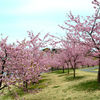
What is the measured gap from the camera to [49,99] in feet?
38.7

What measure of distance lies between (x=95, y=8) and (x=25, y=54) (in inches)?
324

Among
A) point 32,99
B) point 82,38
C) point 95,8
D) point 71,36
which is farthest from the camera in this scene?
point 71,36

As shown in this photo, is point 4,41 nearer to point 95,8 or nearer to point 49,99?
point 49,99

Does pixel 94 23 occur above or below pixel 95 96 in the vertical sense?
above

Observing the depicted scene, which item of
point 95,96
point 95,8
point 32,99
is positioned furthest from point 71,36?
point 32,99

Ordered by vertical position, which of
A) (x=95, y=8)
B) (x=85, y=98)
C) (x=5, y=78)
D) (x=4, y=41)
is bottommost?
(x=85, y=98)

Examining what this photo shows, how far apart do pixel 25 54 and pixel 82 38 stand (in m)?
7.98

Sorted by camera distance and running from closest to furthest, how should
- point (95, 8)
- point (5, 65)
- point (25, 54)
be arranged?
point (5, 65) < point (25, 54) < point (95, 8)

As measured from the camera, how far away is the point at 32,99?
12.7 m

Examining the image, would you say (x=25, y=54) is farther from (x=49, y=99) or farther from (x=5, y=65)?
(x=49, y=99)

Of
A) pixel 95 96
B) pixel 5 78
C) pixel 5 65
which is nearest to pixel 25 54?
pixel 5 65

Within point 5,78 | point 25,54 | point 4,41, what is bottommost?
point 5,78

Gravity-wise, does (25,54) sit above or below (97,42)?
below

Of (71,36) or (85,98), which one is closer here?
(85,98)
